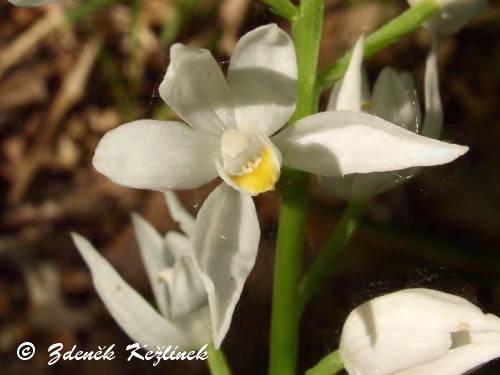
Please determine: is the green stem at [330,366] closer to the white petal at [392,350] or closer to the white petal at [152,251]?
the white petal at [392,350]

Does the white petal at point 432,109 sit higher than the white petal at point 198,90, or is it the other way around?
the white petal at point 198,90

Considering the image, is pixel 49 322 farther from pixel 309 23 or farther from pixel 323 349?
pixel 309 23

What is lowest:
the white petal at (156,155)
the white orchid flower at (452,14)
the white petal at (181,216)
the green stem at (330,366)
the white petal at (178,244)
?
the green stem at (330,366)

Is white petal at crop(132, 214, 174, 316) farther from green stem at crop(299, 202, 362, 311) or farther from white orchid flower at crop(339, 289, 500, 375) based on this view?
white orchid flower at crop(339, 289, 500, 375)

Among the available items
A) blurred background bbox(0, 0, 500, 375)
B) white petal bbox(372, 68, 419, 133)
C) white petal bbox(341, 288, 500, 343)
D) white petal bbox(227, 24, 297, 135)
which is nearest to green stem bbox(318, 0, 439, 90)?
white petal bbox(372, 68, 419, 133)

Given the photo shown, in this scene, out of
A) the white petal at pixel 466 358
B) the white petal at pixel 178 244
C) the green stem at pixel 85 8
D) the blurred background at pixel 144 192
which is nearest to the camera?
the white petal at pixel 466 358
